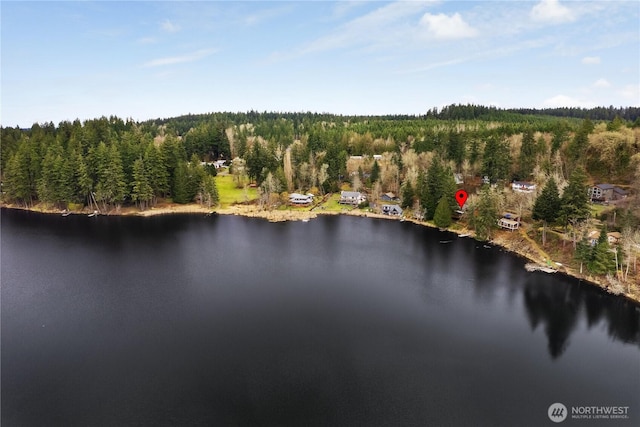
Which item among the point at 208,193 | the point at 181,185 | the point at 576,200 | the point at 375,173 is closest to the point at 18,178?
the point at 181,185

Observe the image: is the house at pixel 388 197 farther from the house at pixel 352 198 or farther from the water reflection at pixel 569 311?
the water reflection at pixel 569 311

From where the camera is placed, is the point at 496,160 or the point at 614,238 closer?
the point at 614,238

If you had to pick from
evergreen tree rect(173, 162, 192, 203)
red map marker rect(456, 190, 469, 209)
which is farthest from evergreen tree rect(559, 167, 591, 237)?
evergreen tree rect(173, 162, 192, 203)

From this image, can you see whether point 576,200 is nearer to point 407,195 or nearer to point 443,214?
point 443,214

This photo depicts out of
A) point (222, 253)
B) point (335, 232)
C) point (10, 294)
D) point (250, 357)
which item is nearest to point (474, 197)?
point (335, 232)

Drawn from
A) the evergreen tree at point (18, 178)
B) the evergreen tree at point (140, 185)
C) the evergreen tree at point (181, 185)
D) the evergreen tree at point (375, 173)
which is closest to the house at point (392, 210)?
the evergreen tree at point (375, 173)

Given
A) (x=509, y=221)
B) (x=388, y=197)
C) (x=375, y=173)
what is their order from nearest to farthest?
(x=509, y=221)
(x=388, y=197)
(x=375, y=173)
